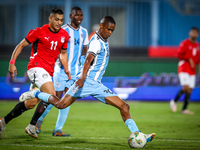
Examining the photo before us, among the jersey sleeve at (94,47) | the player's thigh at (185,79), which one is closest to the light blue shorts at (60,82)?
the jersey sleeve at (94,47)

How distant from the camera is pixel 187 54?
31.6 ft

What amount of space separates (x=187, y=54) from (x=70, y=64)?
4.96 meters

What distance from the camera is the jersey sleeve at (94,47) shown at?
4.47m

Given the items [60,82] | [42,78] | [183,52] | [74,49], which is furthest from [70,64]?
[183,52]

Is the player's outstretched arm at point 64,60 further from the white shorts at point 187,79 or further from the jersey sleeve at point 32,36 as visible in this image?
the white shorts at point 187,79

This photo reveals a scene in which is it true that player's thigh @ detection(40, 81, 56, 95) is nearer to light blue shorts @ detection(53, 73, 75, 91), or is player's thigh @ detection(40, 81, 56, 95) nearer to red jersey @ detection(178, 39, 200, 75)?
light blue shorts @ detection(53, 73, 75, 91)

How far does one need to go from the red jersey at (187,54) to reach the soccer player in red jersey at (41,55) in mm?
5178

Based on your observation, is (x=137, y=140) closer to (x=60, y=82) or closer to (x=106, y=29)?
(x=106, y=29)

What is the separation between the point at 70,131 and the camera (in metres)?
6.16

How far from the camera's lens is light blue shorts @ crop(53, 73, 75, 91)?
5711mm

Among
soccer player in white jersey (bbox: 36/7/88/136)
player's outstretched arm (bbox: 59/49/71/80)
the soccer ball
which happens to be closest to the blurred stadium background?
soccer player in white jersey (bbox: 36/7/88/136)

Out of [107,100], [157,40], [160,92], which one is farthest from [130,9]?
[107,100]

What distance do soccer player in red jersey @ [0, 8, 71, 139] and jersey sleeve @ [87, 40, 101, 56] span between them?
96 centimetres

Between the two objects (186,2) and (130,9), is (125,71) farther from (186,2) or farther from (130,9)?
(186,2)
